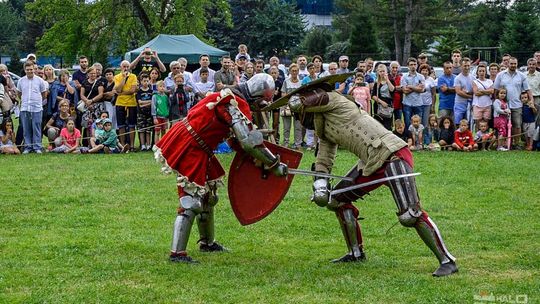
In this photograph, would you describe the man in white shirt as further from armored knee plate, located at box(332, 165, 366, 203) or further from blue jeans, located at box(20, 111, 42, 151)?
armored knee plate, located at box(332, 165, 366, 203)

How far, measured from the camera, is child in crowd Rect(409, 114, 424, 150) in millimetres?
15328

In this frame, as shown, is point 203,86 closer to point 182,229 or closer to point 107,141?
point 107,141

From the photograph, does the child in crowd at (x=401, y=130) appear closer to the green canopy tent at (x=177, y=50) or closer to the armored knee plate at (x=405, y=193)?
the armored knee plate at (x=405, y=193)

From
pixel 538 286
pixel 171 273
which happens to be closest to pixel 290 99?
pixel 171 273

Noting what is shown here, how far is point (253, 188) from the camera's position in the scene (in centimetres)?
734

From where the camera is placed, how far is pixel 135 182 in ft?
38.9

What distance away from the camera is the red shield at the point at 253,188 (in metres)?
7.31

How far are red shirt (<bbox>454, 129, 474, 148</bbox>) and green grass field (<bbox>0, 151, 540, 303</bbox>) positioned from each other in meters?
2.77

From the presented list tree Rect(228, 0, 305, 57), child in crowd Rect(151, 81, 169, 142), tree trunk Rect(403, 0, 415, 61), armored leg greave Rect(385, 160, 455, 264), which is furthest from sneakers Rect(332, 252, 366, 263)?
tree trunk Rect(403, 0, 415, 61)

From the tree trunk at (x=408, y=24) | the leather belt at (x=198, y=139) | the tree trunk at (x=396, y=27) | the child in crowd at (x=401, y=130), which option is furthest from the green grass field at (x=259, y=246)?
the tree trunk at (x=396, y=27)

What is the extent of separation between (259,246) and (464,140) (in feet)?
27.2

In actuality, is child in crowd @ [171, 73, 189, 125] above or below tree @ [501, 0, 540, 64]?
below

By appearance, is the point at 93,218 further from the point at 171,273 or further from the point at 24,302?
the point at 24,302

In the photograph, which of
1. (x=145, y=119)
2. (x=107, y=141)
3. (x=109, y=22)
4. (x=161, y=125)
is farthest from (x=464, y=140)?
(x=109, y=22)
